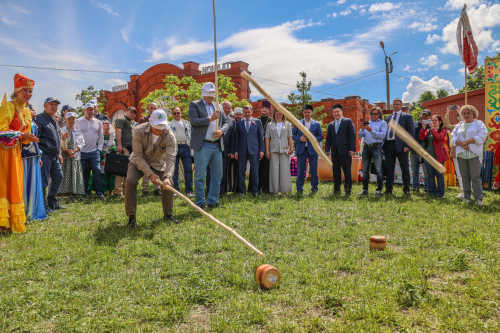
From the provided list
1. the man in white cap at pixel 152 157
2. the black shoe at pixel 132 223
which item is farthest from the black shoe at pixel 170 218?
the black shoe at pixel 132 223

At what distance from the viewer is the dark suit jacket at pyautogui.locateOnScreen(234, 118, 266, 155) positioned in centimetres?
809

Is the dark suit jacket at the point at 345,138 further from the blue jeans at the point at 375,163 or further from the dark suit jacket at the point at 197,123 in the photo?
the dark suit jacket at the point at 197,123

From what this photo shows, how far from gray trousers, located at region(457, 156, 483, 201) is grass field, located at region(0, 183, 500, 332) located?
1.26 meters

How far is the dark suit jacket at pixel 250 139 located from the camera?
8.09 meters

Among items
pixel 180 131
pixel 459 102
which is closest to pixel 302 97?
pixel 459 102

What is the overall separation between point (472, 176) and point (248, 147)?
4.91 meters

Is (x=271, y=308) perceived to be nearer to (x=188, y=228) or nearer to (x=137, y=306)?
(x=137, y=306)

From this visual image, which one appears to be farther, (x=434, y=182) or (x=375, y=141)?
(x=375, y=141)

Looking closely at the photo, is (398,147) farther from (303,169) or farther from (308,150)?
(303,169)

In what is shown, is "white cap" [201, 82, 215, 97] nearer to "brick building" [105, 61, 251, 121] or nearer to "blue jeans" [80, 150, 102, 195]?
"blue jeans" [80, 150, 102, 195]

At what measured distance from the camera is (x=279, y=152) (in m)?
8.43

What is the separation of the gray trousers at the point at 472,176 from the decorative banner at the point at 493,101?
130 inches

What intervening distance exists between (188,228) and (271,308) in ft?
8.35

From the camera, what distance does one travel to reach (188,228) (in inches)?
195
